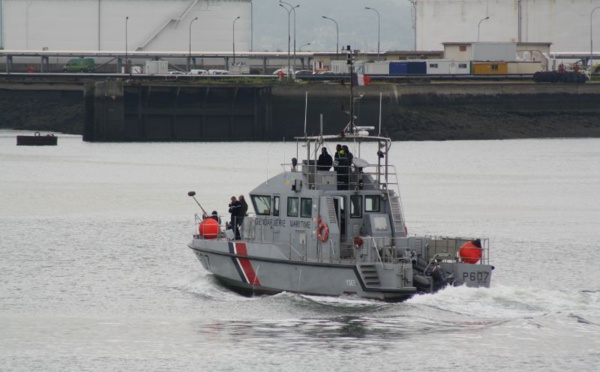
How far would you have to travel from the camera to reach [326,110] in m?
90.9

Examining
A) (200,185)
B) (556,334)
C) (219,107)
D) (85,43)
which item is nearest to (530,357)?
(556,334)

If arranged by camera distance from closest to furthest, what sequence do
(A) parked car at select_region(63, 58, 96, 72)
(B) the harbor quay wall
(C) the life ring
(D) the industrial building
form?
(C) the life ring
(B) the harbor quay wall
(A) parked car at select_region(63, 58, 96, 72)
(D) the industrial building

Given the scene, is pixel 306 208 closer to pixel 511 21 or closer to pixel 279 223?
pixel 279 223

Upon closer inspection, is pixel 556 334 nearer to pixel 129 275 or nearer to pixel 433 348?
pixel 433 348

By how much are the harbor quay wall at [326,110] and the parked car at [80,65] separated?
2944cm

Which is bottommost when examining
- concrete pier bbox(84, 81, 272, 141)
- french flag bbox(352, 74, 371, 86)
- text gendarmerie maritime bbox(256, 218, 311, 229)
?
text gendarmerie maritime bbox(256, 218, 311, 229)

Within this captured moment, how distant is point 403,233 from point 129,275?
884 cm

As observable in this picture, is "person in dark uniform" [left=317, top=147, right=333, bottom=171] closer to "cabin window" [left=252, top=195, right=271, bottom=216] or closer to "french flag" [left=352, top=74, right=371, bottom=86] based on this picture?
"cabin window" [left=252, top=195, right=271, bottom=216]

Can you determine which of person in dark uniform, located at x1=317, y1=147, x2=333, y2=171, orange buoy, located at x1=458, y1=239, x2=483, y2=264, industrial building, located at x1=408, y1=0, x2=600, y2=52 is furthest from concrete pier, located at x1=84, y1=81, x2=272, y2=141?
orange buoy, located at x1=458, y1=239, x2=483, y2=264

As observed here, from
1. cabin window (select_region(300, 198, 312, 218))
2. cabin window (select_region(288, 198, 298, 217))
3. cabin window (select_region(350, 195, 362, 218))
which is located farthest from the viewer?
cabin window (select_region(288, 198, 298, 217))

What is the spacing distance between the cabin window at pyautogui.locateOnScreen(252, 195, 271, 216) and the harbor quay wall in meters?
55.7

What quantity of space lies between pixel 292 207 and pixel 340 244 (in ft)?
5.28

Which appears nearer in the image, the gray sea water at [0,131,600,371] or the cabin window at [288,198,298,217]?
the gray sea water at [0,131,600,371]

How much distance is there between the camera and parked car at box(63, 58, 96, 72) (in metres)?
122
